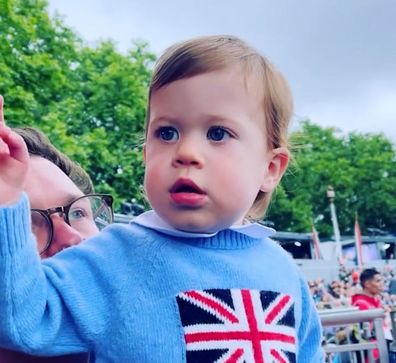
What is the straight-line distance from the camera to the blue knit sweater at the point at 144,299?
1021 mm

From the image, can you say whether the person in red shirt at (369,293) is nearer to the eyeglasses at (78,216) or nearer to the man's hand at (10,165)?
the eyeglasses at (78,216)

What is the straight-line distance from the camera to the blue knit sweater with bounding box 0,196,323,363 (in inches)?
40.2

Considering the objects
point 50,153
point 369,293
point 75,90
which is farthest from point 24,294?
point 75,90

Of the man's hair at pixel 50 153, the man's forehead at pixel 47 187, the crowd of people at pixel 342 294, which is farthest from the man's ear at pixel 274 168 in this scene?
the crowd of people at pixel 342 294

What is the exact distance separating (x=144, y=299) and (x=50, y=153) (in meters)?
1.17

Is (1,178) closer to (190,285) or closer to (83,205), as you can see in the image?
(190,285)

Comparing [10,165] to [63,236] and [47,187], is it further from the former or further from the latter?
[47,187]

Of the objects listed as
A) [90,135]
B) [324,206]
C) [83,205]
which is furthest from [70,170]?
[324,206]

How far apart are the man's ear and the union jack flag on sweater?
0.95 ft

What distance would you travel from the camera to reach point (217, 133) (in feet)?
4.11

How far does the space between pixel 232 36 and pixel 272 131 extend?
265 millimetres

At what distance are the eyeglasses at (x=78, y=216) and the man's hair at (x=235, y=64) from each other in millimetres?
559

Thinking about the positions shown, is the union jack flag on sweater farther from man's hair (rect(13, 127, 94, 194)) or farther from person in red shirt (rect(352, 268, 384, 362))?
person in red shirt (rect(352, 268, 384, 362))

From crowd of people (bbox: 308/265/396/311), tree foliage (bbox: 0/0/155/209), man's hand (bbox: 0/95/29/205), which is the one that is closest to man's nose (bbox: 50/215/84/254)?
man's hand (bbox: 0/95/29/205)
